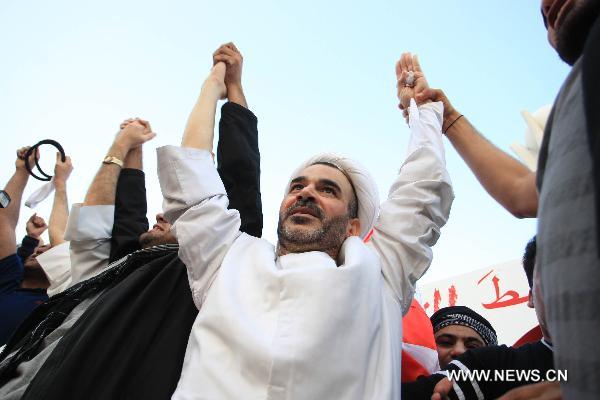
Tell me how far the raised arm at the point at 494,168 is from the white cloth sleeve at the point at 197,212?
3.36ft

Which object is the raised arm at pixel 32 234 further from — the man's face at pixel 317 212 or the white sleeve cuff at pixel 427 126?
the white sleeve cuff at pixel 427 126

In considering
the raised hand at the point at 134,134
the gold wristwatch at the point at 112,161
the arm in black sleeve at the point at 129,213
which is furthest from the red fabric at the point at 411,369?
the raised hand at the point at 134,134

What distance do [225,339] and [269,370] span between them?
0.67ft

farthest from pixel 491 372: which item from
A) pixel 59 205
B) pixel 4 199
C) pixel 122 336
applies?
pixel 4 199

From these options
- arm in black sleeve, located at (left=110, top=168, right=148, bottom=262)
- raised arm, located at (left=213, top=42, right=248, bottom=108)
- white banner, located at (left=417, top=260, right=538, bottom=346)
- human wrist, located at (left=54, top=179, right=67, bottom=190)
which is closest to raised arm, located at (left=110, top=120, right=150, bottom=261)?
arm in black sleeve, located at (left=110, top=168, right=148, bottom=262)

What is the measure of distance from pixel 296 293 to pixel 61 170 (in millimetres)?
2715

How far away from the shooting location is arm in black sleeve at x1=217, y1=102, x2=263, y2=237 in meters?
2.10

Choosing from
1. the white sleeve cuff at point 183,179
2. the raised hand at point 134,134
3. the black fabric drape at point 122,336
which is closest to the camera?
the black fabric drape at point 122,336

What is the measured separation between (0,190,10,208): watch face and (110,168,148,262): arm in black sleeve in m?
1.22

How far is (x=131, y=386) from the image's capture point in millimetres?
1376

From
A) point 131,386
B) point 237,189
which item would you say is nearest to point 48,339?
point 131,386

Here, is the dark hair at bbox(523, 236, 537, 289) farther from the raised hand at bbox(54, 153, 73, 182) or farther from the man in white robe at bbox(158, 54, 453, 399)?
the raised hand at bbox(54, 153, 73, 182)

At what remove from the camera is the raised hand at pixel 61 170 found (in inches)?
132

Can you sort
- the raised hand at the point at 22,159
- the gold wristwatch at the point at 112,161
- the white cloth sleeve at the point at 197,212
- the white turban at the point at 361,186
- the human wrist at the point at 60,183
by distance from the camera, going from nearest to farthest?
the white cloth sleeve at the point at 197,212 → the white turban at the point at 361,186 → the gold wristwatch at the point at 112,161 → the human wrist at the point at 60,183 → the raised hand at the point at 22,159
